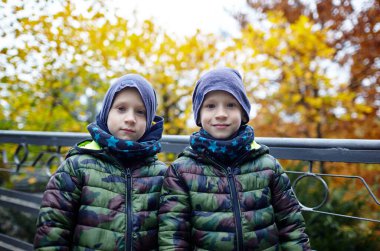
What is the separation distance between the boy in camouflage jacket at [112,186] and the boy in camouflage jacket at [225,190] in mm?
120

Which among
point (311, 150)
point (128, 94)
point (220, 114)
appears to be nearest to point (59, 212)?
point (128, 94)

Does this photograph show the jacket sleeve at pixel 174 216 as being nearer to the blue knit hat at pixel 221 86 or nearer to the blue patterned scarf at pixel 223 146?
the blue patterned scarf at pixel 223 146

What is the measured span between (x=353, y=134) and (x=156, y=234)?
17.1ft

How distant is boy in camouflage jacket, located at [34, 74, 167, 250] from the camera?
156cm

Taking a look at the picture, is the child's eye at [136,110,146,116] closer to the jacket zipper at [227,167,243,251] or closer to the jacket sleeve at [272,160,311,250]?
the jacket zipper at [227,167,243,251]

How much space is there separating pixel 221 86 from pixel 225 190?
0.53 meters

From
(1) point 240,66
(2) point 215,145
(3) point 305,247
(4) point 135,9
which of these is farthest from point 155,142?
(4) point 135,9

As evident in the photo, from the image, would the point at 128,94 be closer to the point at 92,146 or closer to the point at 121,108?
the point at 121,108

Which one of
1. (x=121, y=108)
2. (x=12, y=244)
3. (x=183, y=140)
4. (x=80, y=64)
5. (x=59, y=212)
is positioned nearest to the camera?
(x=59, y=212)

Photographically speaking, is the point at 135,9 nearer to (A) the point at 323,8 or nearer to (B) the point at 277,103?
(B) the point at 277,103

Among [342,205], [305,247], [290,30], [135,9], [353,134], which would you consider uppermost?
[135,9]

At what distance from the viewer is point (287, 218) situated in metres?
1.68

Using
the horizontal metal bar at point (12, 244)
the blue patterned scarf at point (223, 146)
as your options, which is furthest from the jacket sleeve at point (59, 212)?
the horizontal metal bar at point (12, 244)

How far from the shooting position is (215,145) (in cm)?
163
